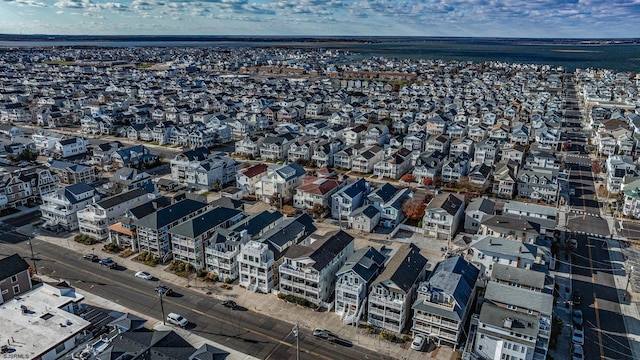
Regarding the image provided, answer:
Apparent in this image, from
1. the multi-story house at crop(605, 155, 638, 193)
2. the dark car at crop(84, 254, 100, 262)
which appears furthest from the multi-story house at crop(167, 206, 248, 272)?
the multi-story house at crop(605, 155, 638, 193)

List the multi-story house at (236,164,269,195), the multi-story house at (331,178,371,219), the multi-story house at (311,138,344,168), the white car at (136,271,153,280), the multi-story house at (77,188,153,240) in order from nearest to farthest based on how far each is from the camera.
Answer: the white car at (136,271,153,280) → the multi-story house at (77,188,153,240) → the multi-story house at (331,178,371,219) → the multi-story house at (236,164,269,195) → the multi-story house at (311,138,344,168)

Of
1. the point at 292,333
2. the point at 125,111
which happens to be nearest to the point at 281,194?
the point at 292,333

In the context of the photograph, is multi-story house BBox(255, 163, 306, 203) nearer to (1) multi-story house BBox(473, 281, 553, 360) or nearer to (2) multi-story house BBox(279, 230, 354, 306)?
(2) multi-story house BBox(279, 230, 354, 306)

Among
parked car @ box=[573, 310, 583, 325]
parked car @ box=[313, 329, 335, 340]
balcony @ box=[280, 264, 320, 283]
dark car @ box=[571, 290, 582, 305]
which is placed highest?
balcony @ box=[280, 264, 320, 283]

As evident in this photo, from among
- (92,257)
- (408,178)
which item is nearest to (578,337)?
(408,178)

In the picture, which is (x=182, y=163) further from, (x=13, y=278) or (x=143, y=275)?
(x=13, y=278)

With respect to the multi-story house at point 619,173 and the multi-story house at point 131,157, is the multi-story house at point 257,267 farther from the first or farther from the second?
the multi-story house at point 619,173
